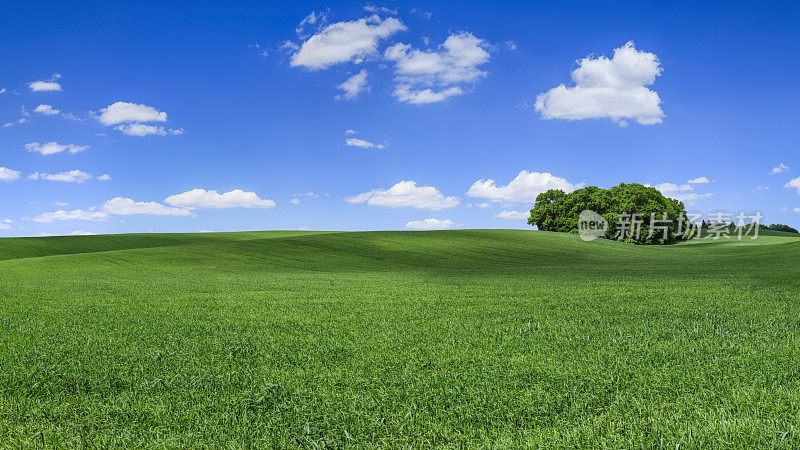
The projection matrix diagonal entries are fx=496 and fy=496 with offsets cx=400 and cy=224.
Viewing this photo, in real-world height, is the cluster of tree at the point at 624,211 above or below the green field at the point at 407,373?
above

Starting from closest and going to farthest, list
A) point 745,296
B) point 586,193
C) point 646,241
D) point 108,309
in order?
point 108,309, point 745,296, point 646,241, point 586,193

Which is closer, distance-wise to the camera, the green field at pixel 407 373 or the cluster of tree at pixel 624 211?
the green field at pixel 407 373

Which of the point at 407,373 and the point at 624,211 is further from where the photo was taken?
the point at 624,211

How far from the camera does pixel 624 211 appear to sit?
2817 inches

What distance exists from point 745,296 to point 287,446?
Answer: 13755 millimetres

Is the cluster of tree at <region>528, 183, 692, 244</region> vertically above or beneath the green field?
above

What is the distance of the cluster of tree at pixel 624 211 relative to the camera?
72.1m

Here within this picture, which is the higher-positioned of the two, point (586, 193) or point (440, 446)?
point (586, 193)

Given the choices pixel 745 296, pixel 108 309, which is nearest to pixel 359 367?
pixel 108 309

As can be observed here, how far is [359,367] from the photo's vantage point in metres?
6.25

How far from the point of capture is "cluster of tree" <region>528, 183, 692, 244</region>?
237 feet

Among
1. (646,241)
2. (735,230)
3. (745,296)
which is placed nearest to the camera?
(745,296)

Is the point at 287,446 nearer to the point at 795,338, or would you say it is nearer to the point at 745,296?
the point at 795,338

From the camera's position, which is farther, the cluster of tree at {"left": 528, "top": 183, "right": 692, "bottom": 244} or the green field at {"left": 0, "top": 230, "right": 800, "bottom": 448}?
the cluster of tree at {"left": 528, "top": 183, "right": 692, "bottom": 244}
